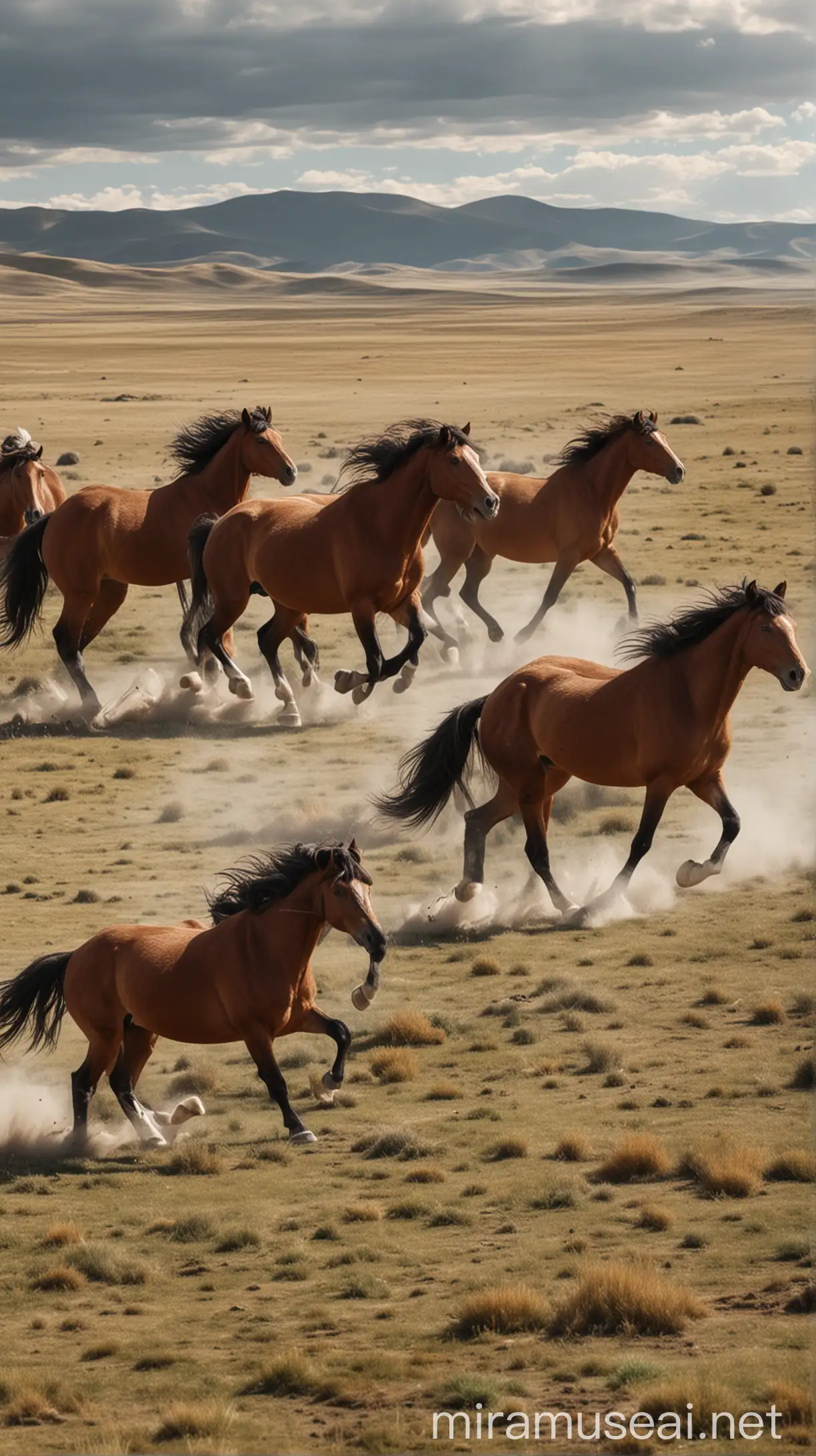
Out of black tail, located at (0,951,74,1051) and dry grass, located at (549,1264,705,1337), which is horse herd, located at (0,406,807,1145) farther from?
dry grass, located at (549,1264,705,1337)

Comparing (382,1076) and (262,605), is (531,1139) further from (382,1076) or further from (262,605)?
(262,605)

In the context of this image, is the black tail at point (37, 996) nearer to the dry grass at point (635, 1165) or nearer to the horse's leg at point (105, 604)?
the dry grass at point (635, 1165)

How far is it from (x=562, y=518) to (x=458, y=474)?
6676mm

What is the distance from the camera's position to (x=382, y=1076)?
1128 cm

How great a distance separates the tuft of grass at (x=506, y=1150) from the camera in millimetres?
9883

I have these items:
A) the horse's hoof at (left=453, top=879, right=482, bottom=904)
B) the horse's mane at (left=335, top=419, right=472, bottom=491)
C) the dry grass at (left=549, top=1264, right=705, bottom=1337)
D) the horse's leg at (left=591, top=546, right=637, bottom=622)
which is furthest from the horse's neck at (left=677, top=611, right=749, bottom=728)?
the horse's leg at (left=591, top=546, right=637, bottom=622)

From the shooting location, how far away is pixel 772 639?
1155 centimetres

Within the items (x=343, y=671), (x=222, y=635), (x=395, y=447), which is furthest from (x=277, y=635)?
(x=395, y=447)

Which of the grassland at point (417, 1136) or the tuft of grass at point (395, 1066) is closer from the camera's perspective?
the grassland at point (417, 1136)

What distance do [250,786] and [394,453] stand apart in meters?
4.50

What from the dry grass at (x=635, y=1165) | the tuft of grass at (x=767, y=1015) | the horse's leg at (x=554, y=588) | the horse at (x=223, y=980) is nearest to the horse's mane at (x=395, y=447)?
the tuft of grass at (x=767, y=1015)

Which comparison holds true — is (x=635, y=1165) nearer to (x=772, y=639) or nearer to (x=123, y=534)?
(x=772, y=639)

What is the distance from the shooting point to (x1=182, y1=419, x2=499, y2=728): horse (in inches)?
570

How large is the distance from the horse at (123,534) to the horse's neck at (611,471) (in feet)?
11.3
